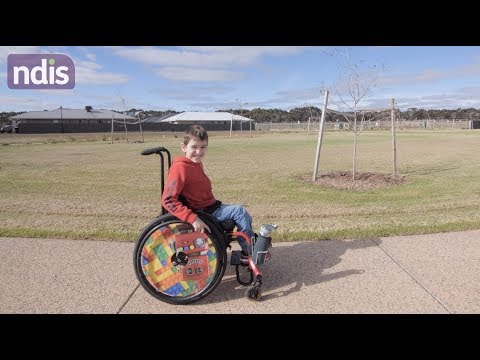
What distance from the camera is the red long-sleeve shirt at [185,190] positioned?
306 centimetres

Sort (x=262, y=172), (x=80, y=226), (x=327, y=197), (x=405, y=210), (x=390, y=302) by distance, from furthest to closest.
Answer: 1. (x=262, y=172)
2. (x=327, y=197)
3. (x=405, y=210)
4. (x=80, y=226)
5. (x=390, y=302)

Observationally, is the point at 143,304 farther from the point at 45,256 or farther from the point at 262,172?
the point at 262,172

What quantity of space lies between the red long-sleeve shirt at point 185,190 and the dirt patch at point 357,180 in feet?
17.9

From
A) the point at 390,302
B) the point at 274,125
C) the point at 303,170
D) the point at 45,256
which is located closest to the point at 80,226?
the point at 45,256

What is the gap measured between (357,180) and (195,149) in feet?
21.9

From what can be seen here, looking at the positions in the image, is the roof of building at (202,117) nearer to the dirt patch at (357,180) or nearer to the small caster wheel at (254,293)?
the dirt patch at (357,180)

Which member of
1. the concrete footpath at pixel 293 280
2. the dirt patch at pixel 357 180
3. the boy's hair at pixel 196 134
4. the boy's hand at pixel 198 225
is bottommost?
the concrete footpath at pixel 293 280

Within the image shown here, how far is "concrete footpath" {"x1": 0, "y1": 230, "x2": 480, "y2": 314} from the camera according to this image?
10.1ft

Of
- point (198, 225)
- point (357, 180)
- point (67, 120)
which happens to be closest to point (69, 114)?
point (67, 120)

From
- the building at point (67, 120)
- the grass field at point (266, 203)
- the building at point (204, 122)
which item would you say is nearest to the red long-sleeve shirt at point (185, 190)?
the grass field at point (266, 203)

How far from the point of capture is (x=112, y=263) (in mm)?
3934

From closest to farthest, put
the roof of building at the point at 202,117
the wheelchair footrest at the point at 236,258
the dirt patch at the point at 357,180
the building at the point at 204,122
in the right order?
the wheelchair footrest at the point at 236,258 → the dirt patch at the point at 357,180 → the building at the point at 204,122 → the roof of building at the point at 202,117

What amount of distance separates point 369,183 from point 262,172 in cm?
326

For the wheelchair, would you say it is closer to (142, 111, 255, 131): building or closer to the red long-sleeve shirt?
the red long-sleeve shirt
